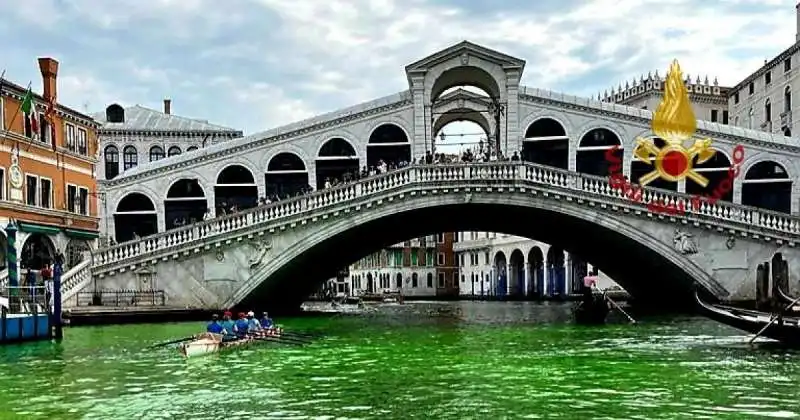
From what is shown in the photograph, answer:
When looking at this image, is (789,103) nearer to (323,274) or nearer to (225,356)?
(323,274)

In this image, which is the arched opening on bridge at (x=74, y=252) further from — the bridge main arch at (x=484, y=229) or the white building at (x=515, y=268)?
the white building at (x=515, y=268)

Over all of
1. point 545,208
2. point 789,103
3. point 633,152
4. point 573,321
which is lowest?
point 573,321

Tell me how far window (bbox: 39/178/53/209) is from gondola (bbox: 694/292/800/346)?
65.1ft

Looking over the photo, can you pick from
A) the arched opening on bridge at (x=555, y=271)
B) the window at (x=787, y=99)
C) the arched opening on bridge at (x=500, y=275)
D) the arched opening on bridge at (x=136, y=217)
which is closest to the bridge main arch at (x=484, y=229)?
the arched opening on bridge at (x=136, y=217)

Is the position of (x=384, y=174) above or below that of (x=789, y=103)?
below

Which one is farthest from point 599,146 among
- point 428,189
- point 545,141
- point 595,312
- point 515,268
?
point 515,268

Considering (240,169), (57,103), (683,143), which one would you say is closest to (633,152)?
(683,143)

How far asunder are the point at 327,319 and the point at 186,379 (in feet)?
53.4

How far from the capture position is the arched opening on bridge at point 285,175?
33750mm

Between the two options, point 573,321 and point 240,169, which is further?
point 240,169

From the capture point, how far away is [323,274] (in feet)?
119

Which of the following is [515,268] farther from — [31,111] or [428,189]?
[31,111]

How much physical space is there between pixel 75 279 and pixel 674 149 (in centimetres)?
2042

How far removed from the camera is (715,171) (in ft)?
108
